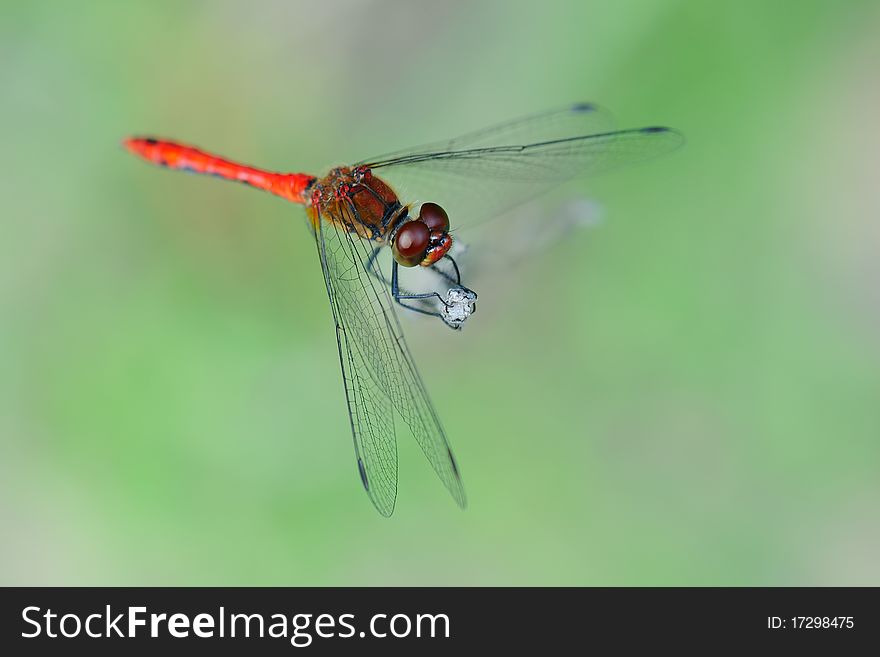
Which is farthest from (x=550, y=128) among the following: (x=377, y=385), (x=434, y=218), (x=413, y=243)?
(x=377, y=385)

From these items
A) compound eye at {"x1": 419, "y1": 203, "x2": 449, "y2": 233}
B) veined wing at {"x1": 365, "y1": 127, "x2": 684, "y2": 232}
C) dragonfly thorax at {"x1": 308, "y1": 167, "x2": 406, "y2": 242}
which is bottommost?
compound eye at {"x1": 419, "y1": 203, "x2": 449, "y2": 233}

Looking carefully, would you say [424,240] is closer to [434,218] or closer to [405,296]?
[434,218]

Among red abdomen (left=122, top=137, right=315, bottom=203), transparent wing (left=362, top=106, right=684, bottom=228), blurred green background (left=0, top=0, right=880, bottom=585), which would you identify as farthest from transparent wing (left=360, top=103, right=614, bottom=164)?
red abdomen (left=122, top=137, right=315, bottom=203)

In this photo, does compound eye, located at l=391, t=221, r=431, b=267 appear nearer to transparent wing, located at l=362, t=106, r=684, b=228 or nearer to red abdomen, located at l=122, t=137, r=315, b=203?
transparent wing, located at l=362, t=106, r=684, b=228

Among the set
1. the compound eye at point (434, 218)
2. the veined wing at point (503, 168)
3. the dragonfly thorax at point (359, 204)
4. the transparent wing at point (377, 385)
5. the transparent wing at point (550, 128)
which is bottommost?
the transparent wing at point (377, 385)

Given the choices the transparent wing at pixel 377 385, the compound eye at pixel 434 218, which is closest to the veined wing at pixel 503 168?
the compound eye at pixel 434 218

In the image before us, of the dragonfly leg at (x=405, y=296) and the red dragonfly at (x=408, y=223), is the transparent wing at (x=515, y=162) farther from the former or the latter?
the dragonfly leg at (x=405, y=296)

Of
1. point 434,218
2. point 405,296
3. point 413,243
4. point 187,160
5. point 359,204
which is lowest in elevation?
point 405,296
